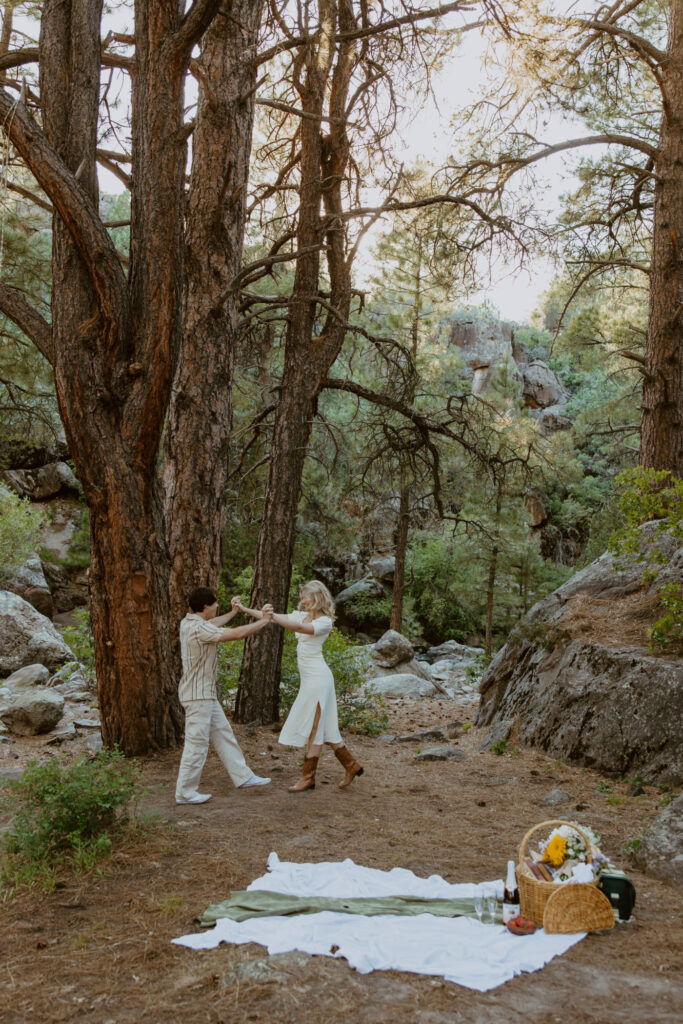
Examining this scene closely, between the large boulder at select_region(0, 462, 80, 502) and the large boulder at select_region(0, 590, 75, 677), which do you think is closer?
the large boulder at select_region(0, 590, 75, 677)

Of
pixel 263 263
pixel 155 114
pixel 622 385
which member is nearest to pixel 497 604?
pixel 622 385

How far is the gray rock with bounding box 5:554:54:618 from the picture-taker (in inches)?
711

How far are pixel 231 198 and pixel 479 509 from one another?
13.2m

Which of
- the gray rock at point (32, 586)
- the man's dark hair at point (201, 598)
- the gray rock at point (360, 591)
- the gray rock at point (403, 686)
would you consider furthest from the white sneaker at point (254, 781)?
the gray rock at point (360, 591)

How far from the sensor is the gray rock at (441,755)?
8273mm

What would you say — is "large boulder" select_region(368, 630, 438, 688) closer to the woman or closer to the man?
the woman

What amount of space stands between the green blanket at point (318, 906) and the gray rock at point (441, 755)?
13.7ft

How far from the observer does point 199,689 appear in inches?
239

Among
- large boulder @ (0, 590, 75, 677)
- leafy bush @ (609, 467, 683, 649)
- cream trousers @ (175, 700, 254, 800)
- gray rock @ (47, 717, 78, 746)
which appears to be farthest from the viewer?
large boulder @ (0, 590, 75, 677)

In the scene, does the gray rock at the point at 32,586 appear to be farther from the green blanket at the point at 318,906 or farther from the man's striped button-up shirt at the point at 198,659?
the green blanket at the point at 318,906

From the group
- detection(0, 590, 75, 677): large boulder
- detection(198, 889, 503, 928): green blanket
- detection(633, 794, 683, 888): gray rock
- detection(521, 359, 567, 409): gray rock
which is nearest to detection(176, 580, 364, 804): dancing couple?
detection(198, 889, 503, 928): green blanket

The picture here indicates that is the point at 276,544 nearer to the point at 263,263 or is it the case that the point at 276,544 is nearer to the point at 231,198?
the point at 263,263

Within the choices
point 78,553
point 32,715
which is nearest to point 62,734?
point 32,715

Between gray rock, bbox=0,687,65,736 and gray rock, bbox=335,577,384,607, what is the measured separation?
15407mm
